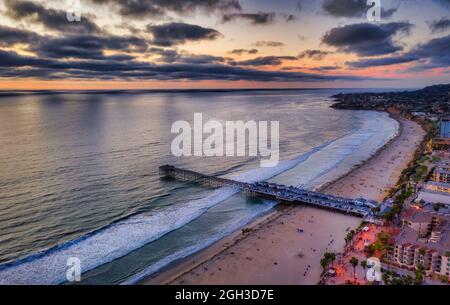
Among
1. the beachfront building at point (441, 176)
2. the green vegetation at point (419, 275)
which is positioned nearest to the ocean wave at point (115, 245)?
the green vegetation at point (419, 275)

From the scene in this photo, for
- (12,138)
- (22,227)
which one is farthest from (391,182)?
(12,138)

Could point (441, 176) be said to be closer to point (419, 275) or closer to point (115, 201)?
point (419, 275)

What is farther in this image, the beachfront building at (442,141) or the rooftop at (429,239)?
the beachfront building at (442,141)

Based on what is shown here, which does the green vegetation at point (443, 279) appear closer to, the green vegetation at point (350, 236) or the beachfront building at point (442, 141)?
the green vegetation at point (350, 236)

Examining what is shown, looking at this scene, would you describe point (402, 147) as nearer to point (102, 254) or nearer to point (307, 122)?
point (307, 122)

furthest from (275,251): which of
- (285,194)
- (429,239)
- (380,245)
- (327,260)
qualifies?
(285,194)

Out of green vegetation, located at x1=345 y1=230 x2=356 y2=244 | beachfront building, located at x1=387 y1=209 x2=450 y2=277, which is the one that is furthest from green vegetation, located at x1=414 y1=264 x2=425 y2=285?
green vegetation, located at x1=345 y1=230 x2=356 y2=244
